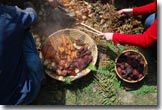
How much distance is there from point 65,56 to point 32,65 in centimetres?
16

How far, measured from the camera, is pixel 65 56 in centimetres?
182

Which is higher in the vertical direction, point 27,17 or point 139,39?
point 27,17

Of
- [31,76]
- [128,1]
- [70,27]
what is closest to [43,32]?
[70,27]

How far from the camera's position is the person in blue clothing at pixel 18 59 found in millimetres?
1585

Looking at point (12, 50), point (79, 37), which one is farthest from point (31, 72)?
point (79, 37)

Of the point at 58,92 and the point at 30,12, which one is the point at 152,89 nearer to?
the point at 58,92

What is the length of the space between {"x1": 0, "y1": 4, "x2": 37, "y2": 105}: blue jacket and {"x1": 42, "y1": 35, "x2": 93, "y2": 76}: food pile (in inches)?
5.7

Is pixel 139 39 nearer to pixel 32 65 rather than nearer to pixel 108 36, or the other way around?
pixel 108 36

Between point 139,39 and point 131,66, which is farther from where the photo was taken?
point 131,66

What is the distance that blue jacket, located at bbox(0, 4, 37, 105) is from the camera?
1.58 meters

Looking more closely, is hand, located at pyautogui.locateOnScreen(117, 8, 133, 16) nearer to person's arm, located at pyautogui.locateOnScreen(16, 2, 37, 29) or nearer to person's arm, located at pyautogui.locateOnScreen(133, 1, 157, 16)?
person's arm, located at pyautogui.locateOnScreen(133, 1, 157, 16)

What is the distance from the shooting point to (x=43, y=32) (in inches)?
74.6

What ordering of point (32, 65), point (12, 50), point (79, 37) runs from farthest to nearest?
point (79, 37), point (32, 65), point (12, 50)

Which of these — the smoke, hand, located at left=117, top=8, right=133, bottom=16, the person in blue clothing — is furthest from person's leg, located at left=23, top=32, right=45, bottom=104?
hand, located at left=117, top=8, right=133, bottom=16
